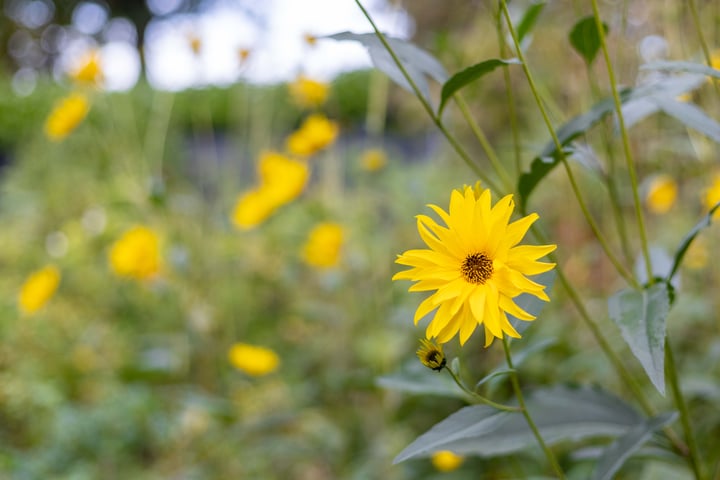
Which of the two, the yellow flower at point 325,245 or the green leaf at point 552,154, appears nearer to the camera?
the green leaf at point 552,154

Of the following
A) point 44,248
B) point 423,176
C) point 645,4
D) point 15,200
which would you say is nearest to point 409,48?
point 645,4

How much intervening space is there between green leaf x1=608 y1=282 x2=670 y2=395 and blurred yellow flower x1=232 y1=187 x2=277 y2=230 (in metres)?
0.88

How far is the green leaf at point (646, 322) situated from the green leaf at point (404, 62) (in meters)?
0.21

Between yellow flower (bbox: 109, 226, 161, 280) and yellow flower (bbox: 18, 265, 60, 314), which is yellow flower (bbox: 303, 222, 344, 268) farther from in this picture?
yellow flower (bbox: 18, 265, 60, 314)

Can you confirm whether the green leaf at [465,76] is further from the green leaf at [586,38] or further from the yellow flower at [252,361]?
the yellow flower at [252,361]

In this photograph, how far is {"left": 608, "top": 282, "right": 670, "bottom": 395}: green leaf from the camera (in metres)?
0.40

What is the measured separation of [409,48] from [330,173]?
1.06m

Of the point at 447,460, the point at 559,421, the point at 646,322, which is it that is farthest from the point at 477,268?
the point at 447,460

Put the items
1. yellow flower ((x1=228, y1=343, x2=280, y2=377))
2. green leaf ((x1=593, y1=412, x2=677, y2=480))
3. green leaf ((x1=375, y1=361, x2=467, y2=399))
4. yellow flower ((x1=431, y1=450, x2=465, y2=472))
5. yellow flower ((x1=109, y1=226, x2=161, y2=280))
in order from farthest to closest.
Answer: yellow flower ((x1=109, y1=226, x2=161, y2=280)), yellow flower ((x1=228, y1=343, x2=280, y2=377)), yellow flower ((x1=431, y1=450, x2=465, y2=472)), green leaf ((x1=375, y1=361, x2=467, y2=399)), green leaf ((x1=593, y1=412, x2=677, y2=480))

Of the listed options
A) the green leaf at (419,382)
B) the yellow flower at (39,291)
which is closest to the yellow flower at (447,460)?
the green leaf at (419,382)

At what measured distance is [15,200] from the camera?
317 cm

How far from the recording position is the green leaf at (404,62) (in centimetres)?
52

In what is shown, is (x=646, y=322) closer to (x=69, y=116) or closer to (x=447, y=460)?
(x=447, y=460)

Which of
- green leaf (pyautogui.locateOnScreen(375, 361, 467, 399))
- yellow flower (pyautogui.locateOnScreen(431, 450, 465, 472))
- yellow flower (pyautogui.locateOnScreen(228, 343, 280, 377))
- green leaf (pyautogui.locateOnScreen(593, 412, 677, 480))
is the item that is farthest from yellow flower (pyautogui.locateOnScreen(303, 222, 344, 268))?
green leaf (pyautogui.locateOnScreen(593, 412, 677, 480))
